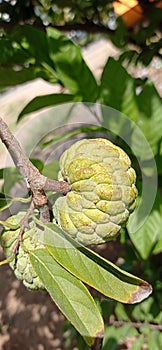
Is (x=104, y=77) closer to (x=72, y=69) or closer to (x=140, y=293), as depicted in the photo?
(x=72, y=69)

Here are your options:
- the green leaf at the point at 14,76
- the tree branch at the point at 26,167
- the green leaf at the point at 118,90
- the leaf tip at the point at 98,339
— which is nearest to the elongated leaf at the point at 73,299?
the leaf tip at the point at 98,339

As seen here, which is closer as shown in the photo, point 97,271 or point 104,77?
point 97,271

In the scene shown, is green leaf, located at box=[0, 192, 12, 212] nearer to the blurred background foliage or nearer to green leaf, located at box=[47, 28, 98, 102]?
the blurred background foliage

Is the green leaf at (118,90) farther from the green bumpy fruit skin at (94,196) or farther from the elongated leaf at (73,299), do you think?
the elongated leaf at (73,299)

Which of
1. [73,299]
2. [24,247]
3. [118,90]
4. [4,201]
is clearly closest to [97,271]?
[73,299]

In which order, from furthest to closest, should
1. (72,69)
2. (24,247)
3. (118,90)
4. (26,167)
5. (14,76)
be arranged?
(14,76), (72,69), (118,90), (24,247), (26,167)
